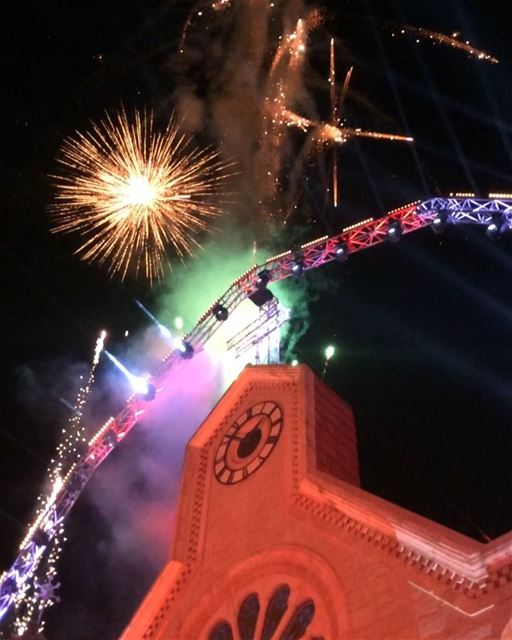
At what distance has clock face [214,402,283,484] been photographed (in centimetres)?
1717

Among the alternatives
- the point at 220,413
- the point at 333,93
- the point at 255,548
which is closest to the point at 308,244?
the point at 333,93

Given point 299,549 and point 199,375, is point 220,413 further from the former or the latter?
point 199,375

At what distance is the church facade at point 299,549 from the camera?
37.1 feet

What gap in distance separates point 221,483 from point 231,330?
9.79 meters

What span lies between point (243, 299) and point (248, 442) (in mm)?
7011

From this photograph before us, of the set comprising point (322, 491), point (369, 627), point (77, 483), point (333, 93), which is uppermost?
point (333, 93)

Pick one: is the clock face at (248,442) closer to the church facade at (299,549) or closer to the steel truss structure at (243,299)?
the church facade at (299,549)

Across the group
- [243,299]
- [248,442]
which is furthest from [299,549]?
[243,299]

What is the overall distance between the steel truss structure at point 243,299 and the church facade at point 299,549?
481 centimetres

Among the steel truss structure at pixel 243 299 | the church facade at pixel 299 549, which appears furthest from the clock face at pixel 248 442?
the steel truss structure at pixel 243 299

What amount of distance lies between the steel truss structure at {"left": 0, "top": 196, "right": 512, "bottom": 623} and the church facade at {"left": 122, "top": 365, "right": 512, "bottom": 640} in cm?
481

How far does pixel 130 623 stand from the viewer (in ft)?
52.7

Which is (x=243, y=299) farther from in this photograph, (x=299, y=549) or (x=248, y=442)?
(x=299, y=549)

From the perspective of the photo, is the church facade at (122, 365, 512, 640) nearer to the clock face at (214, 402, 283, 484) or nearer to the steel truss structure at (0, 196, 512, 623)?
the clock face at (214, 402, 283, 484)
